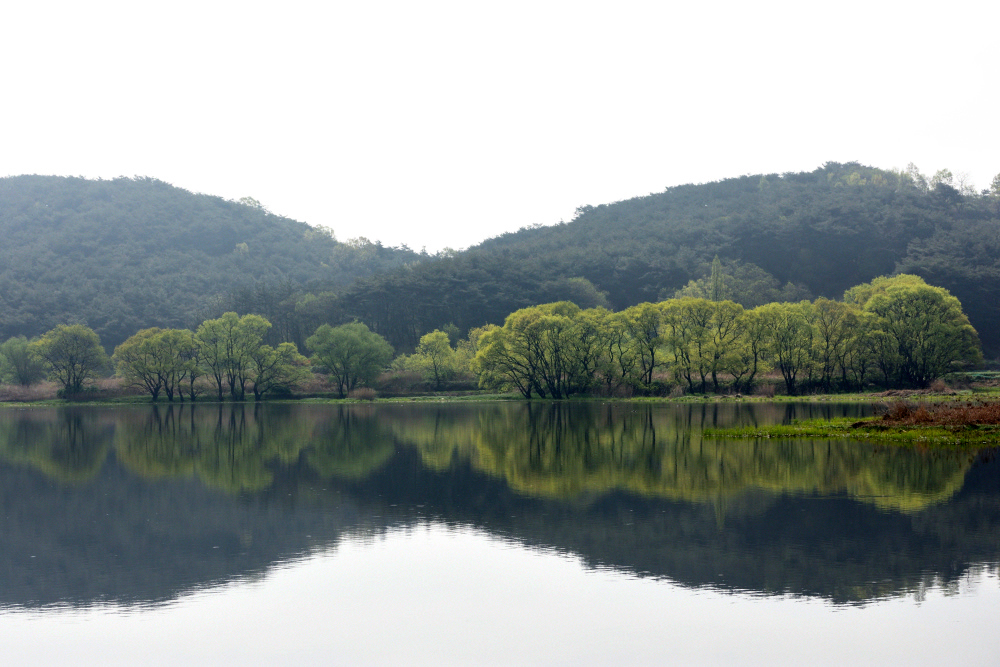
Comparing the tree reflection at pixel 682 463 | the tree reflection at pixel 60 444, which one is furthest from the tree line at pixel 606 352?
the tree reflection at pixel 682 463

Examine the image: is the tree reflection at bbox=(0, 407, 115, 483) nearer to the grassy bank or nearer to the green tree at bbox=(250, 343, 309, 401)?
the grassy bank

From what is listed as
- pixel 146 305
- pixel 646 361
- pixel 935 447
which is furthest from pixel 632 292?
pixel 935 447

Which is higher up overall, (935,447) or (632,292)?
(632,292)

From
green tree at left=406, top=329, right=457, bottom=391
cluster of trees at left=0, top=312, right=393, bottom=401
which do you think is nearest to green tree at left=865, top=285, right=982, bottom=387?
green tree at left=406, top=329, right=457, bottom=391

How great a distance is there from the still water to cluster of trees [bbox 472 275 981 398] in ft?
172

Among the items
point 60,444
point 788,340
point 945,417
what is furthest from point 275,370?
point 945,417

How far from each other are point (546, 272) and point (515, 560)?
141970 mm

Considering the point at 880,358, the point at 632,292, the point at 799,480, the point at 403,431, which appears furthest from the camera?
the point at 632,292

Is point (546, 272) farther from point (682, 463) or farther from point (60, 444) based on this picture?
point (682, 463)

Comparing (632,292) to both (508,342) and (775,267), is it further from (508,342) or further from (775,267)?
(508,342)

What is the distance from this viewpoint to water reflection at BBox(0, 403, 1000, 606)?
53.7 feet

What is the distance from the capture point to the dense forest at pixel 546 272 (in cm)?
14012

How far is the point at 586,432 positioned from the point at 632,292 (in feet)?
418

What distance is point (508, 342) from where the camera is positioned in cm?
8956
